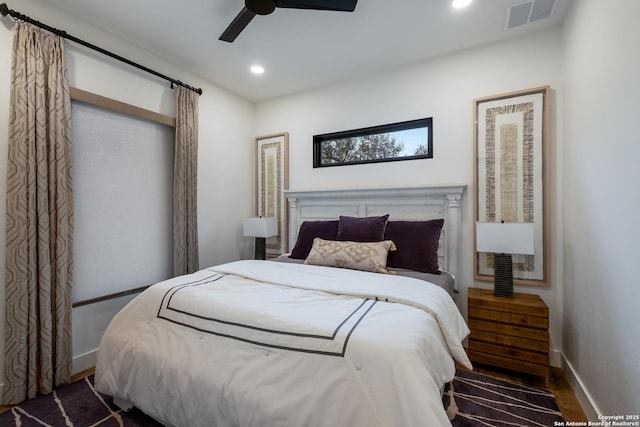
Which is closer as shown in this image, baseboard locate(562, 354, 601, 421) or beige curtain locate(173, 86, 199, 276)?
baseboard locate(562, 354, 601, 421)

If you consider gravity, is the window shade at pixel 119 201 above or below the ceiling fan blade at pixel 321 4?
below

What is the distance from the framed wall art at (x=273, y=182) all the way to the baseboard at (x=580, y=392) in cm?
280

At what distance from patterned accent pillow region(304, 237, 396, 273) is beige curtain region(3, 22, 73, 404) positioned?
1851 millimetres

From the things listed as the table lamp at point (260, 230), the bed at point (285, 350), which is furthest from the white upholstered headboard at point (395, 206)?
the bed at point (285, 350)

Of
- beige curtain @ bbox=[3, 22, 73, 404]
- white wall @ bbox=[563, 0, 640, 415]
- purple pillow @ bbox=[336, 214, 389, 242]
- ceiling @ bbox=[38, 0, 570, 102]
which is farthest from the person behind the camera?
purple pillow @ bbox=[336, 214, 389, 242]

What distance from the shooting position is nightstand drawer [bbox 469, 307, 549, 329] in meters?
2.01

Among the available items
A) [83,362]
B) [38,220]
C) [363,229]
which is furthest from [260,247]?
[38,220]

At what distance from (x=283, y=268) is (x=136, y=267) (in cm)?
147

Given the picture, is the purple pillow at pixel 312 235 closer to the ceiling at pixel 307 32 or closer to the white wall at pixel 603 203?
the ceiling at pixel 307 32

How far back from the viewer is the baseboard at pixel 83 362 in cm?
219

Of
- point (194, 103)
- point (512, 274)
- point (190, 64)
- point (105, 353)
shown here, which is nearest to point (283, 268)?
point (105, 353)

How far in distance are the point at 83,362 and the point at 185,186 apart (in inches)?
65.9

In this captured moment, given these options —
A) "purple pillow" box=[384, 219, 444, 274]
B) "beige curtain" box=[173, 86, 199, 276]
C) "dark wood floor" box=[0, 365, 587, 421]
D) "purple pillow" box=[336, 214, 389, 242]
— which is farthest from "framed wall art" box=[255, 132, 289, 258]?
"dark wood floor" box=[0, 365, 587, 421]

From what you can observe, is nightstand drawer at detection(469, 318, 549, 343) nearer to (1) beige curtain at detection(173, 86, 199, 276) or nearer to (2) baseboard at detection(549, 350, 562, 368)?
(2) baseboard at detection(549, 350, 562, 368)
